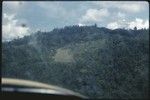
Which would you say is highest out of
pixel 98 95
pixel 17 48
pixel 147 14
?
pixel 147 14

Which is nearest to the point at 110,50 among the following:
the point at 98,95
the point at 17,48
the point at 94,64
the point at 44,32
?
the point at 94,64

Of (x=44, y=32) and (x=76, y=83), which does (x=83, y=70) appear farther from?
(x=44, y=32)

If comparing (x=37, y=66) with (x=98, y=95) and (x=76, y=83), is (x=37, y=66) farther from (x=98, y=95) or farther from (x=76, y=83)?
(x=98, y=95)

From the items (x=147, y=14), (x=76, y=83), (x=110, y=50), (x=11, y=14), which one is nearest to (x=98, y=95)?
(x=76, y=83)

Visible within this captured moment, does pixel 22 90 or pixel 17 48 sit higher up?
pixel 17 48

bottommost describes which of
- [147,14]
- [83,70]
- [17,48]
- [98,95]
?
[98,95]

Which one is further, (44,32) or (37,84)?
(44,32)
